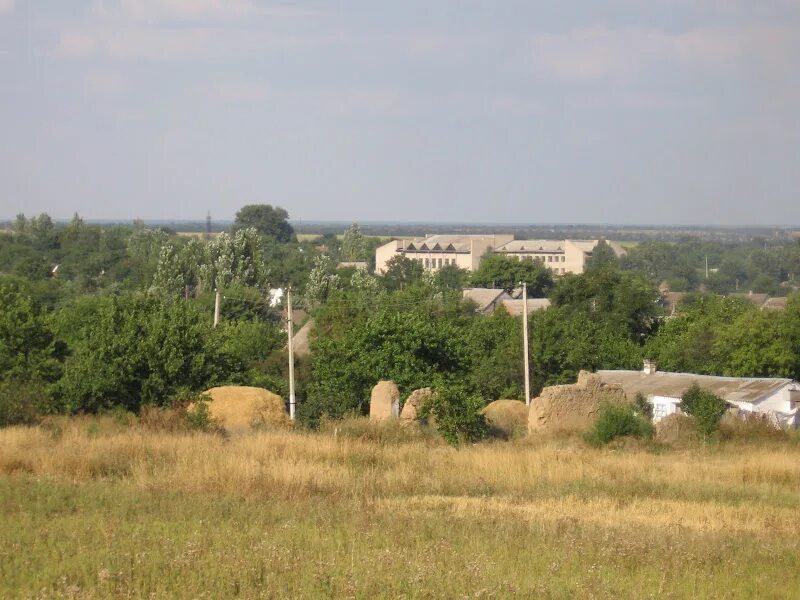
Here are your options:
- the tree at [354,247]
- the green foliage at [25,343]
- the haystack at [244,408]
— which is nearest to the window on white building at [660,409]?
the haystack at [244,408]

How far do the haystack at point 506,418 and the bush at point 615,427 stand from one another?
1802 mm

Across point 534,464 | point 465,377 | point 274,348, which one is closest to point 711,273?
point 274,348

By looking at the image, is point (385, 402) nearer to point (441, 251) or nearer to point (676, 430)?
point (676, 430)

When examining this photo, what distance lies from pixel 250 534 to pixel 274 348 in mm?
28674

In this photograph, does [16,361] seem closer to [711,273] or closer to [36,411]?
[36,411]

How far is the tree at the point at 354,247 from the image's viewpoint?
476 feet

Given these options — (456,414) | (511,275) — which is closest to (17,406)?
(456,414)

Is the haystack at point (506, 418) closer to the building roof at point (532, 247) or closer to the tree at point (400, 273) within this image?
the tree at point (400, 273)

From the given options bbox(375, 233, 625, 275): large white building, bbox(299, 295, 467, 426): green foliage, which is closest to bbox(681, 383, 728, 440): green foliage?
bbox(299, 295, 467, 426): green foliage

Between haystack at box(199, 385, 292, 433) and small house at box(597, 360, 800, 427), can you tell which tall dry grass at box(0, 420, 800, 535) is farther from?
small house at box(597, 360, 800, 427)

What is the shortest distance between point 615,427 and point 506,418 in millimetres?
3757

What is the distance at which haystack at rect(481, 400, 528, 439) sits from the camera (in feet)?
68.5

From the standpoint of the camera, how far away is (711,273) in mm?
152375

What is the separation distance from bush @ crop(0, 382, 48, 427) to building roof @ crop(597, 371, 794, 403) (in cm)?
1608
